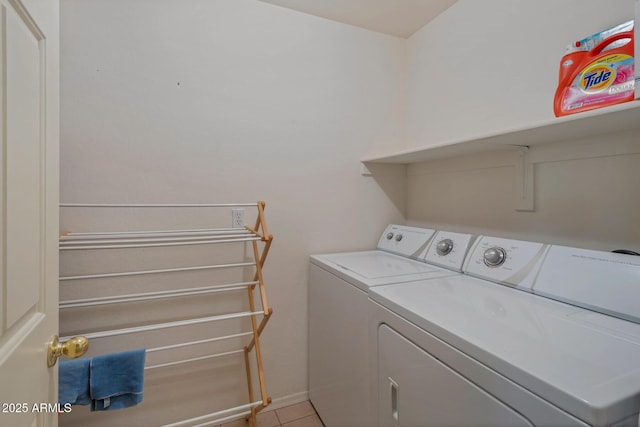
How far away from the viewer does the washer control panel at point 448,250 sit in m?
1.42

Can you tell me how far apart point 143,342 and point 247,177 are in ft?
3.39

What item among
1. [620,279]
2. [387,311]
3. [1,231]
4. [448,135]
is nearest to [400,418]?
[387,311]

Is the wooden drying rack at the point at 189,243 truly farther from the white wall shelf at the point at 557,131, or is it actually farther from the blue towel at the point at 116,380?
the white wall shelf at the point at 557,131

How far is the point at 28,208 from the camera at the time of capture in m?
0.57

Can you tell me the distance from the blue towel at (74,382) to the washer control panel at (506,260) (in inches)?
62.7

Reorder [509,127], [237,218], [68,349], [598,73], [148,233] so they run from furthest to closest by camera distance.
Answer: [237,218] → [148,233] → [509,127] → [598,73] → [68,349]

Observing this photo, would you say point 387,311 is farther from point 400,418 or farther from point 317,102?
point 317,102

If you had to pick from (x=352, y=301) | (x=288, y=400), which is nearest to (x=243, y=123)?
(x=352, y=301)

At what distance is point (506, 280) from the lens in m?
1.17

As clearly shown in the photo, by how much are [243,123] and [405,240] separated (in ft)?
3.97

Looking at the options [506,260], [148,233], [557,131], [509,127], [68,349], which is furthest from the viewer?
[148,233]

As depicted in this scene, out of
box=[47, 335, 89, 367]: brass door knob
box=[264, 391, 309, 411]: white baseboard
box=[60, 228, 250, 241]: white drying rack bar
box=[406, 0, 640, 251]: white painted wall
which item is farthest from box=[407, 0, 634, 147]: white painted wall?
box=[264, 391, 309, 411]: white baseboard

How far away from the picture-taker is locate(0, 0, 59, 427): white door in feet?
1.60

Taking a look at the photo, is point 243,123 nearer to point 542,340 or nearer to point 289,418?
point 542,340
